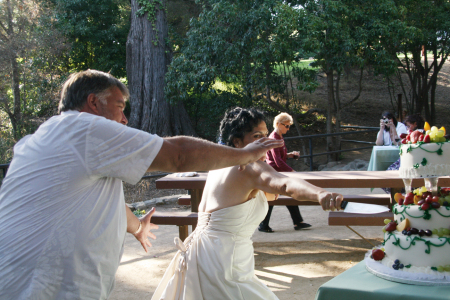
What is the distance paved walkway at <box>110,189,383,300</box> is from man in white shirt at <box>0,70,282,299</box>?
245cm

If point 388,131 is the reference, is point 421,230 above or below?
below

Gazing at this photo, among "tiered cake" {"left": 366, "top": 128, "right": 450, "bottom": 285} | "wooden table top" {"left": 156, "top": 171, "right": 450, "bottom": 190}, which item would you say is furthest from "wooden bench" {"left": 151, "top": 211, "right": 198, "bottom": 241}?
"tiered cake" {"left": 366, "top": 128, "right": 450, "bottom": 285}

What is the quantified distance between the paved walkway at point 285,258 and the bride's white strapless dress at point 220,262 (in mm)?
1507

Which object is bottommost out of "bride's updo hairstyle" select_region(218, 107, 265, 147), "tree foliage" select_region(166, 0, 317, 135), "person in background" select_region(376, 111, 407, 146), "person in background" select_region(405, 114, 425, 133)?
"person in background" select_region(376, 111, 407, 146)

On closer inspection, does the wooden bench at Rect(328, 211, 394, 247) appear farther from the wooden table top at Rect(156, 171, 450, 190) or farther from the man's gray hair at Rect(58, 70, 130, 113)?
the man's gray hair at Rect(58, 70, 130, 113)

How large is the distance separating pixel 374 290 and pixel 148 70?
11395mm

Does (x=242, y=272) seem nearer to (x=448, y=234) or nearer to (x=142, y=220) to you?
(x=142, y=220)

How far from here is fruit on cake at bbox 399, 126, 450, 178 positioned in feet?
8.23

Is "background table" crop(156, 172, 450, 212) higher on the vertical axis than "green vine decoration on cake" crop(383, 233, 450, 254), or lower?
lower

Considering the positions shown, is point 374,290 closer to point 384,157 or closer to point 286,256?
point 286,256

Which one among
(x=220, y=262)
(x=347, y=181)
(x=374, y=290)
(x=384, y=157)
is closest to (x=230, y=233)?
(x=220, y=262)

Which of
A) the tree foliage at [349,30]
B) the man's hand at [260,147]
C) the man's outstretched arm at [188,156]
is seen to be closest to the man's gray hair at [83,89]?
the man's outstretched arm at [188,156]

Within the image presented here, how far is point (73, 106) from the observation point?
1.75m

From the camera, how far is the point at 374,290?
2053 millimetres
